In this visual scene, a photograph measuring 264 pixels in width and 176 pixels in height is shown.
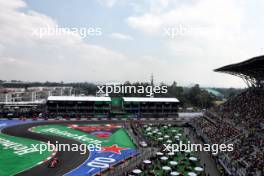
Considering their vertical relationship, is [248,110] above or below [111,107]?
above

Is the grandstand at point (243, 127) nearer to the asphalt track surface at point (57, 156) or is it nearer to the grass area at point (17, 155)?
the asphalt track surface at point (57, 156)

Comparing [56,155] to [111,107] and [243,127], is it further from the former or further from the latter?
[111,107]

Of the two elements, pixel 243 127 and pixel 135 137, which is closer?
pixel 243 127

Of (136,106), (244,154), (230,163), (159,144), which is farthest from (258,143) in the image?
(136,106)

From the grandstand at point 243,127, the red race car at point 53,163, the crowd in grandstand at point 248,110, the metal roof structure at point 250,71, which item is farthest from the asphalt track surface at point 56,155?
the metal roof structure at point 250,71

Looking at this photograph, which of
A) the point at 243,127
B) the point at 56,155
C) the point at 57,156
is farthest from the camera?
the point at 243,127

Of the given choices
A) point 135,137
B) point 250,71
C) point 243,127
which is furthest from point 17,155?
point 250,71

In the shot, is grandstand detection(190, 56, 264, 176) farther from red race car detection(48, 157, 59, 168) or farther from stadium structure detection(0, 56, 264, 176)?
red race car detection(48, 157, 59, 168)

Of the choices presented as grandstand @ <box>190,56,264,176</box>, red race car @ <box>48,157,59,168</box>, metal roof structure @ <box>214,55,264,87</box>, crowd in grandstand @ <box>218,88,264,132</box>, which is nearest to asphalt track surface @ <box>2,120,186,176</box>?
red race car @ <box>48,157,59,168</box>

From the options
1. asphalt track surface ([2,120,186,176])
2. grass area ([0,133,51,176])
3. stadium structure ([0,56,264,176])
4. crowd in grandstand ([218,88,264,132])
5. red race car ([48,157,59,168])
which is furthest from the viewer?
crowd in grandstand ([218,88,264,132])
